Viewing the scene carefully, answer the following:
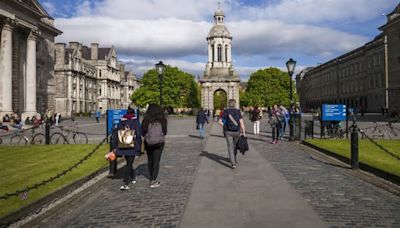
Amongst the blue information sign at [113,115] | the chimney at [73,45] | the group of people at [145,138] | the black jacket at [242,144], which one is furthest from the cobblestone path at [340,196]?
the chimney at [73,45]

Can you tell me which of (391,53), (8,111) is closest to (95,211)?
(8,111)

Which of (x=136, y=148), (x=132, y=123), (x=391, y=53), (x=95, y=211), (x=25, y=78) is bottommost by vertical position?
(x=95, y=211)

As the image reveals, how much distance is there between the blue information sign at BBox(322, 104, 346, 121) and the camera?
21.1 metres

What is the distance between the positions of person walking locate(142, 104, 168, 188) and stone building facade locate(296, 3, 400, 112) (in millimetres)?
50666

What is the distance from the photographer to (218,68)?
8881 centimetres

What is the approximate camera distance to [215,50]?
87.6 metres

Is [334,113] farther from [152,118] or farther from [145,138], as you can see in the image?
[145,138]

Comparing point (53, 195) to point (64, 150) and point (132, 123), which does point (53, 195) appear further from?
point (64, 150)

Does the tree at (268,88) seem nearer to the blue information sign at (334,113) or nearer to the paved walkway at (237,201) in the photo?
the blue information sign at (334,113)

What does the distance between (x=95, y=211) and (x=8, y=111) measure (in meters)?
33.8

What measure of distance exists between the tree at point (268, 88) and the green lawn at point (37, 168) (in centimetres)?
8008

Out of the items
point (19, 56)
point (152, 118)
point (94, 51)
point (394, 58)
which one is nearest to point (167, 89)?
point (94, 51)

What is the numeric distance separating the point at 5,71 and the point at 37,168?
2891cm

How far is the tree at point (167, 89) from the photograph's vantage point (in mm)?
82500
